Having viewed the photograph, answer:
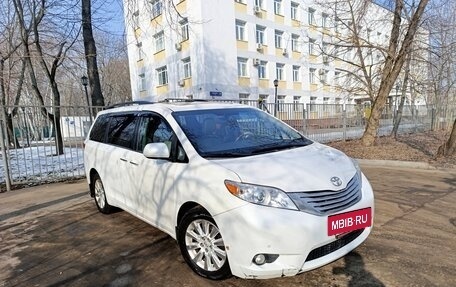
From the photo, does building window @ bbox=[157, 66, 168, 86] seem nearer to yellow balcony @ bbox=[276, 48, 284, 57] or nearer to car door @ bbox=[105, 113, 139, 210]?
yellow balcony @ bbox=[276, 48, 284, 57]

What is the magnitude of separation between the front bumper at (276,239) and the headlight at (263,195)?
0.17 ft

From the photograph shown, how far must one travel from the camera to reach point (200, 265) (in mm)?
3340

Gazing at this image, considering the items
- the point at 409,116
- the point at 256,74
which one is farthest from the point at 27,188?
the point at 256,74

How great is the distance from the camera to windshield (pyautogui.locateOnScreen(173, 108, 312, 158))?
3.57 m

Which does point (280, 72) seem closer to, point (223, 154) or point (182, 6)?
point (182, 6)

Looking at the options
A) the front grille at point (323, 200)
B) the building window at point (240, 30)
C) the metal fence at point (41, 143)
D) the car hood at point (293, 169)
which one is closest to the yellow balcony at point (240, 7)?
the building window at point (240, 30)

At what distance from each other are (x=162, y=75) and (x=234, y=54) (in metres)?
7.55

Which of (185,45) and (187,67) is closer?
(185,45)

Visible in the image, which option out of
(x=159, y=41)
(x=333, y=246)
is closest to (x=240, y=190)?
(x=333, y=246)

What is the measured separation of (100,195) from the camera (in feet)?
18.7

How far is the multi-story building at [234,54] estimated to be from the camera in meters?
23.6

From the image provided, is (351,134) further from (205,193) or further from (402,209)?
(205,193)

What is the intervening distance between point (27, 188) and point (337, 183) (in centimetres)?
820

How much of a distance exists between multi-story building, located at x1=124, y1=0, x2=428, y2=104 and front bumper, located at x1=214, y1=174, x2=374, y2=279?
17954mm
